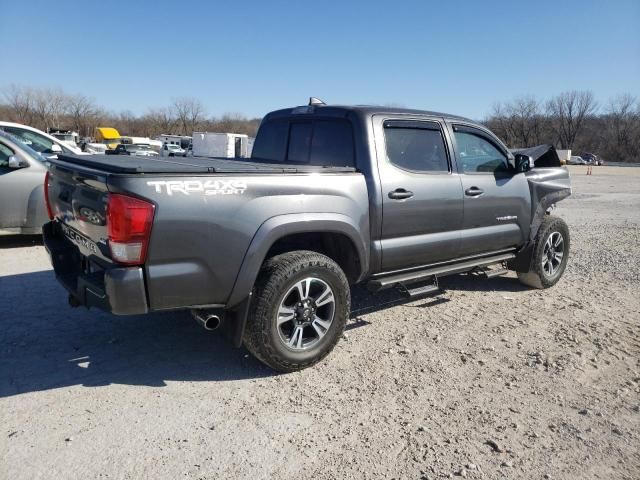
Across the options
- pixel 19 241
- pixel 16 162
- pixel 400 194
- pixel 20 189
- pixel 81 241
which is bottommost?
pixel 19 241

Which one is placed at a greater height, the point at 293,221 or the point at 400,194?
the point at 400,194

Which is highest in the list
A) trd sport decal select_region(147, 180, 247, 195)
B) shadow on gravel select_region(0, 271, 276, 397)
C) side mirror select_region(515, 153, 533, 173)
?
side mirror select_region(515, 153, 533, 173)

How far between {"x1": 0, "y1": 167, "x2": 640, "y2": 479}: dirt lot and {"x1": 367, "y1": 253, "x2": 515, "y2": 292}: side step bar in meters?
0.45

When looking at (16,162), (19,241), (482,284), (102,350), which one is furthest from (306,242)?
(19,241)

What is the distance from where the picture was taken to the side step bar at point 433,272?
162 inches

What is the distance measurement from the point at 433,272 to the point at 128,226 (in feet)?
9.04

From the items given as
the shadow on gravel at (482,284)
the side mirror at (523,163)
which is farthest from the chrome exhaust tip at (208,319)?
the side mirror at (523,163)

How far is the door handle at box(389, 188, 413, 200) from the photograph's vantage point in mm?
3959

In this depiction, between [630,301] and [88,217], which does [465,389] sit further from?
[630,301]

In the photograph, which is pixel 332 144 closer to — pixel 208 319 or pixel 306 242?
pixel 306 242

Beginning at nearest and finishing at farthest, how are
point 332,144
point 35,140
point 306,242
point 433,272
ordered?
point 306,242 → point 332,144 → point 433,272 → point 35,140

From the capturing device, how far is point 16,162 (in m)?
6.80

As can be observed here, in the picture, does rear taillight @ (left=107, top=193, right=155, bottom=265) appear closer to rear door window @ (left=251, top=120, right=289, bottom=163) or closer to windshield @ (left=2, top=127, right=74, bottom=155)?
rear door window @ (left=251, top=120, right=289, bottom=163)

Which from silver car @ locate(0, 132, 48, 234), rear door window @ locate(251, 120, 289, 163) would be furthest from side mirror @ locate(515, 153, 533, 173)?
silver car @ locate(0, 132, 48, 234)
